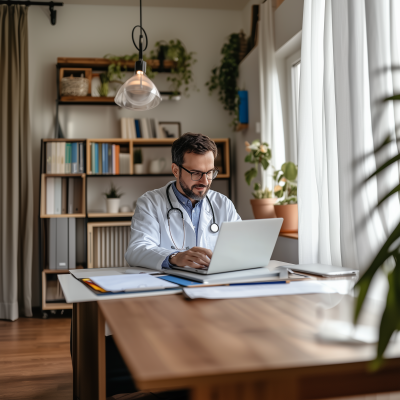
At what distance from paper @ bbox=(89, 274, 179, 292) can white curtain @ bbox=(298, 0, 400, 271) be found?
27.3 inches

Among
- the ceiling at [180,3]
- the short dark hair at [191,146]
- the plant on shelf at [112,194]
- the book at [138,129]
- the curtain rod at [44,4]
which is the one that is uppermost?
the ceiling at [180,3]

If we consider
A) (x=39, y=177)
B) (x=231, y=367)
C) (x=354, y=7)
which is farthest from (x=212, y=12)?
(x=231, y=367)

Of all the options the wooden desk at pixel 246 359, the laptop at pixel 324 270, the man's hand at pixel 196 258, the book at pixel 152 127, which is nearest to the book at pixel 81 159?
the book at pixel 152 127

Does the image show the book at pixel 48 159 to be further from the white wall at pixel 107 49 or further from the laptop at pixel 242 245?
the laptop at pixel 242 245

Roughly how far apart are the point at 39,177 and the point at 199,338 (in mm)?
3623

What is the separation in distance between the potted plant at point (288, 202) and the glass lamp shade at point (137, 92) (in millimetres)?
997

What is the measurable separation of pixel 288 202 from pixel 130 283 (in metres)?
1.71

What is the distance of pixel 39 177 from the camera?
407 cm

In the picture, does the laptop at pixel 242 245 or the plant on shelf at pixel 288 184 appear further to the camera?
the plant on shelf at pixel 288 184

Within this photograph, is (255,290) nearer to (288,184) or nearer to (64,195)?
(288,184)

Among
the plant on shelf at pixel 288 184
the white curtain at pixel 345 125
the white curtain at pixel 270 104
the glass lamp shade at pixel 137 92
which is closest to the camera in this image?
the white curtain at pixel 345 125

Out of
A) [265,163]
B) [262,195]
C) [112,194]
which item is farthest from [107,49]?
[262,195]

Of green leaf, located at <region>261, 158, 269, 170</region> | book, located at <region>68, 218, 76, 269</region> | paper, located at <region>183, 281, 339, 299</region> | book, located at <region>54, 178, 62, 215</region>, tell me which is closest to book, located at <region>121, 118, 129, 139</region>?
book, located at <region>54, 178, 62, 215</region>

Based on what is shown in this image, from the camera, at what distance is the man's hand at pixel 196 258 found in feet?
4.87
